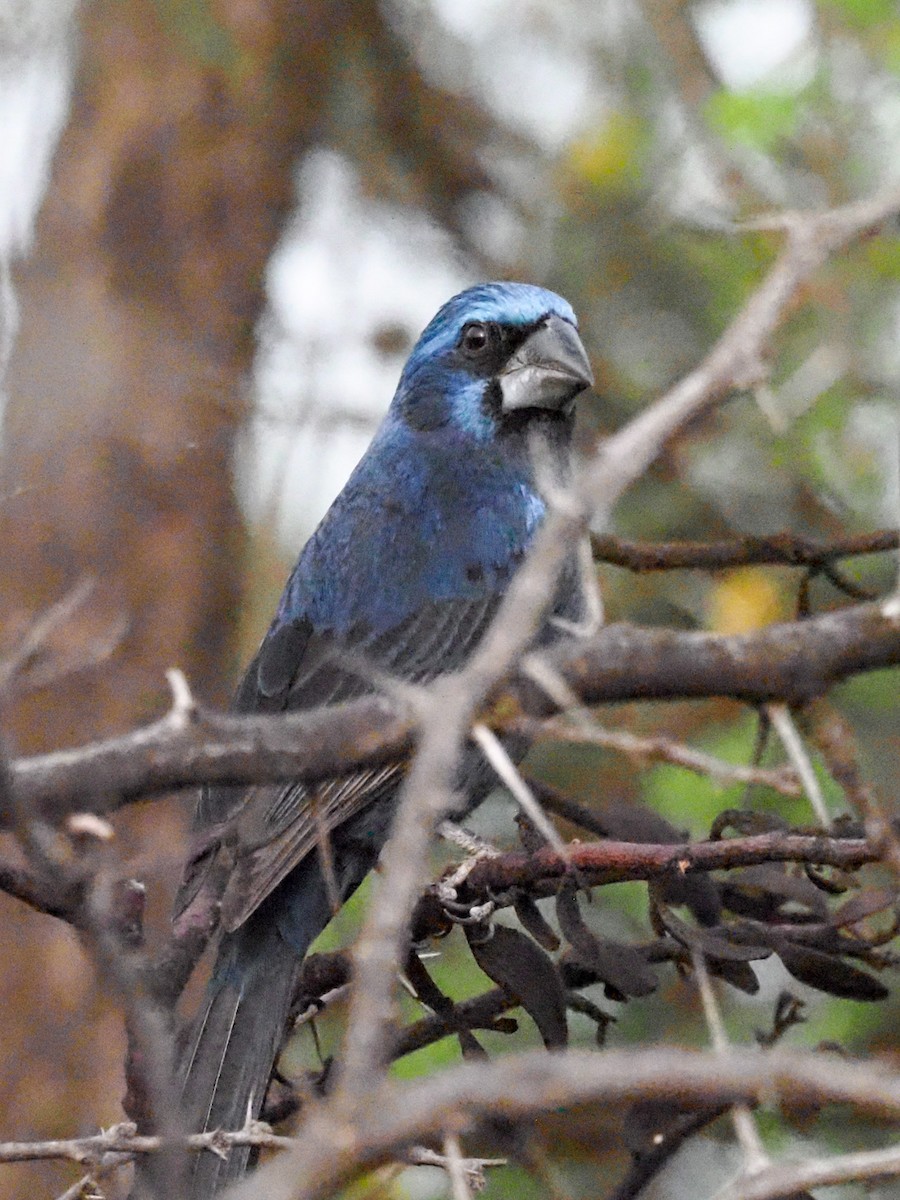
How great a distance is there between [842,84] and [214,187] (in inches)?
102

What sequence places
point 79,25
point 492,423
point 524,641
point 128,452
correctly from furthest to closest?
1. point 79,25
2. point 128,452
3. point 492,423
4. point 524,641

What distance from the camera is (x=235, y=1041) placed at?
3.10 metres

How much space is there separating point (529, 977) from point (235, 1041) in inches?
33.1

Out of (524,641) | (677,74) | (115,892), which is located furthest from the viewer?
(677,74)

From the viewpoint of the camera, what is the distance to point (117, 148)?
6500 mm

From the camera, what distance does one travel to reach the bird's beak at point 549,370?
4012 mm

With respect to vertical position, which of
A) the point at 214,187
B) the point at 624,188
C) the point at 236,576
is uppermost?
the point at 214,187

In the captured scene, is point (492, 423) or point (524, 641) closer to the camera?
point (524, 641)

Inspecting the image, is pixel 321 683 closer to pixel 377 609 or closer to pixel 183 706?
pixel 377 609

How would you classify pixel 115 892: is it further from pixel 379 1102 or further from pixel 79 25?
pixel 79 25

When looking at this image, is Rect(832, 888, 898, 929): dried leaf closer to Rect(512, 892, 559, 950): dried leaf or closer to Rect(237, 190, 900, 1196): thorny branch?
Rect(512, 892, 559, 950): dried leaf

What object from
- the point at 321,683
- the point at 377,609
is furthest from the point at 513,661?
the point at 377,609

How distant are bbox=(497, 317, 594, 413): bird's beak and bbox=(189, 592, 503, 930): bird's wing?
53 cm

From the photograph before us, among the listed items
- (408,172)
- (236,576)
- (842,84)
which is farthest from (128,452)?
(842,84)
